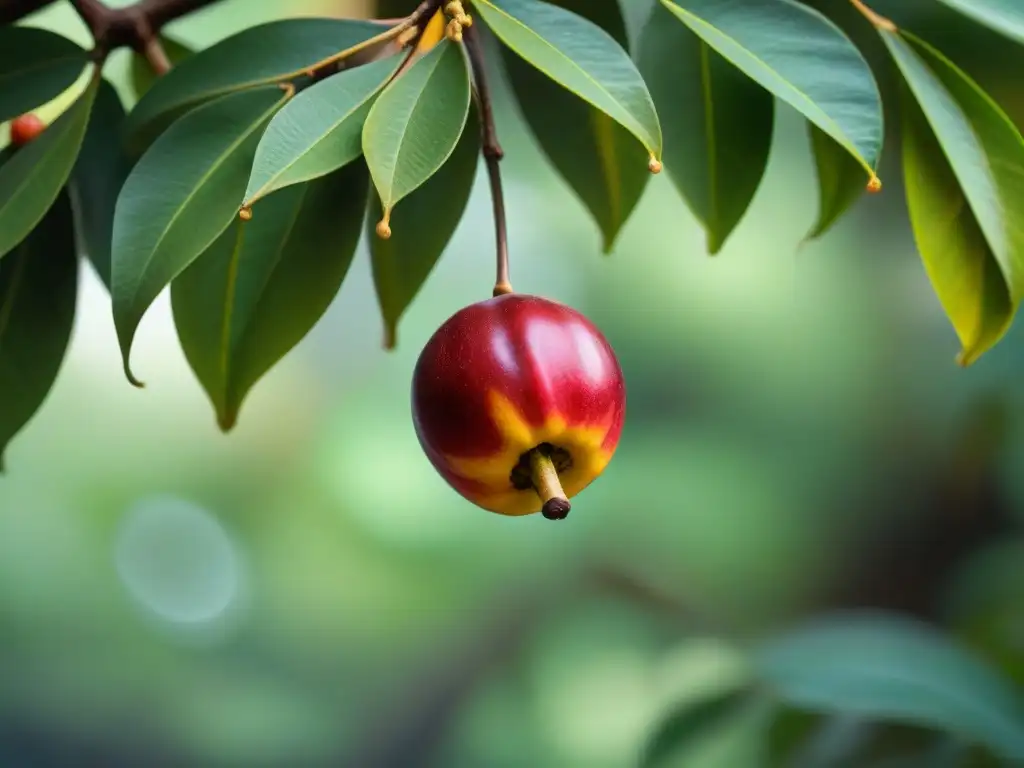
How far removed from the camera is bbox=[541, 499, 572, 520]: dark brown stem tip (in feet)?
1.28

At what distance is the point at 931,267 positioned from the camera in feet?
1.50

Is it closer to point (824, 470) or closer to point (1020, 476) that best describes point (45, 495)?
point (824, 470)

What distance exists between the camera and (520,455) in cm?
42

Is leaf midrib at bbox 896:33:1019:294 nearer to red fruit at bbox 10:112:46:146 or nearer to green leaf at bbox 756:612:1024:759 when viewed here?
red fruit at bbox 10:112:46:146

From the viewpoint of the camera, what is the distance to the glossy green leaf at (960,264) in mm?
460

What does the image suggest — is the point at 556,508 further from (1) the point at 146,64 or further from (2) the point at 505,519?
(2) the point at 505,519

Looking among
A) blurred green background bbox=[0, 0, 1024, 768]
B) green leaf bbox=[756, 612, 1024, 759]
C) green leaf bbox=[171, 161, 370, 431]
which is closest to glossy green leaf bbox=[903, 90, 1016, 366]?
green leaf bbox=[171, 161, 370, 431]

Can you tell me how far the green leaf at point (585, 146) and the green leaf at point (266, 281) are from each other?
122 mm

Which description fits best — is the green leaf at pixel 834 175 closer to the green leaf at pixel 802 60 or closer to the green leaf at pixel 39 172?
the green leaf at pixel 802 60

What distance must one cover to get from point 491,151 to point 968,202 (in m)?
0.21

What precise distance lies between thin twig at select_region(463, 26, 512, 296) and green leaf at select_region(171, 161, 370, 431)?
66mm

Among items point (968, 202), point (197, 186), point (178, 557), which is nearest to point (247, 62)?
point (197, 186)

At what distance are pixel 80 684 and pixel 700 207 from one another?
147 cm

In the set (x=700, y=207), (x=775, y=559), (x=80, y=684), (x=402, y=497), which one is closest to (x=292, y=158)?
(x=700, y=207)
